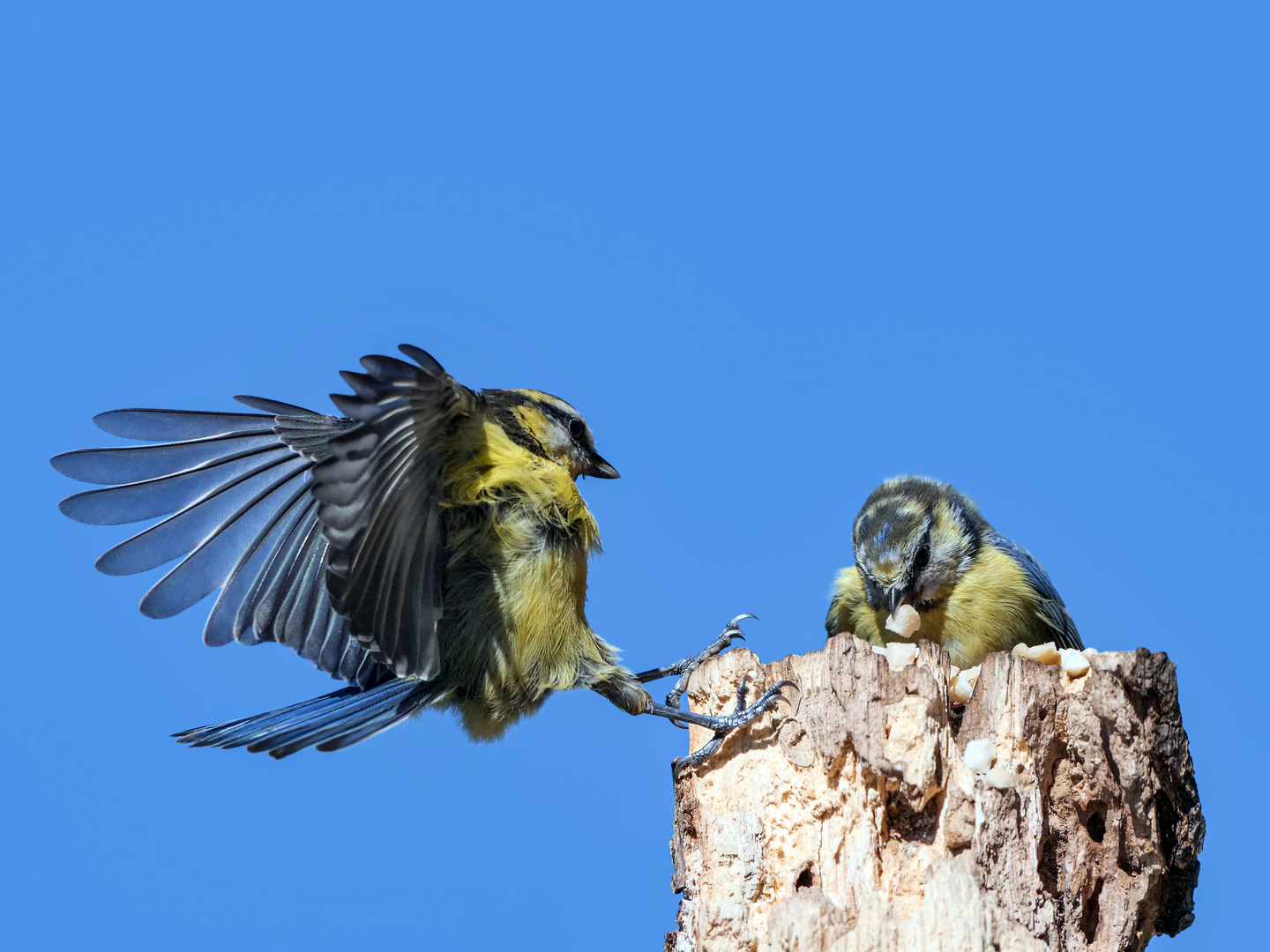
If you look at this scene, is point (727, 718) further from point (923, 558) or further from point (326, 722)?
point (923, 558)

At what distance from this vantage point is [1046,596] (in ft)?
17.9

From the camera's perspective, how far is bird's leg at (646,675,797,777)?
153 inches

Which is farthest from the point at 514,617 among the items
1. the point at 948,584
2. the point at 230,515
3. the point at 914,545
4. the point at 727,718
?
the point at 948,584

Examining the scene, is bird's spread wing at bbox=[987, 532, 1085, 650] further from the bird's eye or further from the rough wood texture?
the rough wood texture

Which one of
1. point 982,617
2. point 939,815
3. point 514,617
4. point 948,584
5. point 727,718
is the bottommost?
point 939,815

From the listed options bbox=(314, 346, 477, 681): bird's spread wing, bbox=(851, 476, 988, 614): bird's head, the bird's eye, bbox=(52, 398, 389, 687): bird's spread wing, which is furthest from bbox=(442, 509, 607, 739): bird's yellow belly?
the bird's eye

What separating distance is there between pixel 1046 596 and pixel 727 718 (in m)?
2.21

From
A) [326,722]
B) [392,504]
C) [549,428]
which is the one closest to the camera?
[392,504]

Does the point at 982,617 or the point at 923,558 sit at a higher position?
the point at 923,558

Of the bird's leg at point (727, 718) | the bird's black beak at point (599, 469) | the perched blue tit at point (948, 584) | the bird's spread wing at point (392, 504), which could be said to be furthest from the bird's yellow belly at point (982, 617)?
the bird's spread wing at point (392, 504)

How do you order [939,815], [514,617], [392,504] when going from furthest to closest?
[514,617]
[392,504]
[939,815]

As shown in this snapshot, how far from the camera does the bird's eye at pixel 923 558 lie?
208 inches

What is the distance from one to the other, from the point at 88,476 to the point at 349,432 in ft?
7.06

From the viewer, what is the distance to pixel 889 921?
11.2 ft
